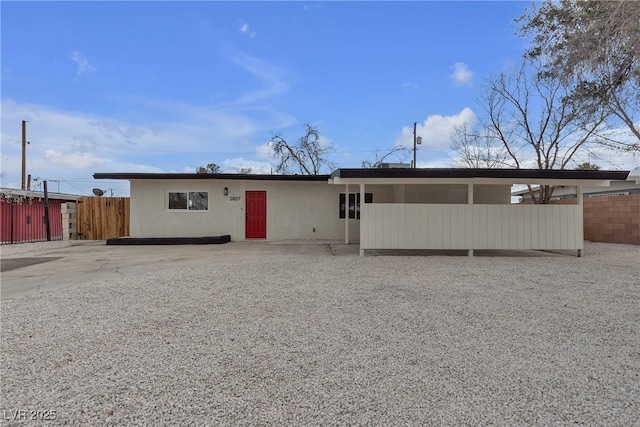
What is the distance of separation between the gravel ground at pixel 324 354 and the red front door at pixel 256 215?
25.3ft

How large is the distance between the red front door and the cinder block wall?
13.1 meters

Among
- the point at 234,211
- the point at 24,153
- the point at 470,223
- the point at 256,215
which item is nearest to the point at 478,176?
the point at 470,223

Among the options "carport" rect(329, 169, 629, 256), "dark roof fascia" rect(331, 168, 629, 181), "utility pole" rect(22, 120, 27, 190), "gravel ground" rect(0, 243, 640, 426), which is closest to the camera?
"gravel ground" rect(0, 243, 640, 426)

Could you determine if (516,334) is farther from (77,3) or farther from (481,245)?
(77,3)

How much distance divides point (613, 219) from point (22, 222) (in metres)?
23.5

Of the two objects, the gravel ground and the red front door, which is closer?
the gravel ground

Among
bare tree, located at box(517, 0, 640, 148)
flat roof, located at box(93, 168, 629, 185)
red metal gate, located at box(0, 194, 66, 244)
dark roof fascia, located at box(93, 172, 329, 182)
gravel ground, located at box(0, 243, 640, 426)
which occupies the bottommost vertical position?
gravel ground, located at box(0, 243, 640, 426)

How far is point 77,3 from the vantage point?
948 centimetres

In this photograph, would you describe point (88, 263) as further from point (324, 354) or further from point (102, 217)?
point (324, 354)

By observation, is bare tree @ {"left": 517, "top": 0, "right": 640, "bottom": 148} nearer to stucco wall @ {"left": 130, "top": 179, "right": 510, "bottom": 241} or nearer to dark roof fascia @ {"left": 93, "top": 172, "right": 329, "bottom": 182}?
stucco wall @ {"left": 130, "top": 179, "right": 510, "bottom": 241}

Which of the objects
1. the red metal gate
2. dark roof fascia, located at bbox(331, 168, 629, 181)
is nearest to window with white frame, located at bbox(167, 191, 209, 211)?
the red metal gate

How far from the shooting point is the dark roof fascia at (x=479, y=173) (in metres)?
8.96

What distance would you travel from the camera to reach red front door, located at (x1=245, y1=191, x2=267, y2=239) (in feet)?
44.8

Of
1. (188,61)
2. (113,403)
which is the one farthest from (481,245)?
(188,61)
